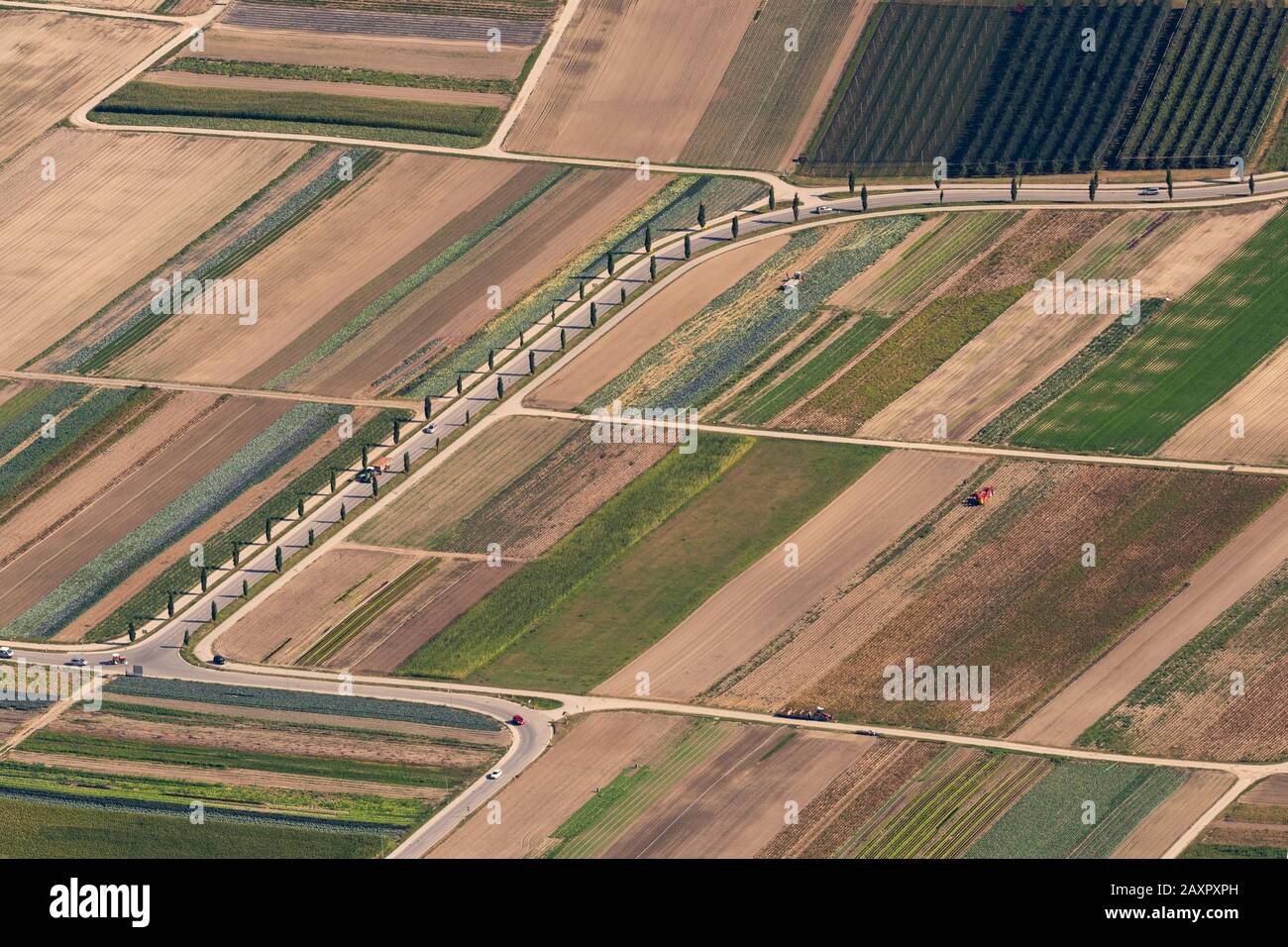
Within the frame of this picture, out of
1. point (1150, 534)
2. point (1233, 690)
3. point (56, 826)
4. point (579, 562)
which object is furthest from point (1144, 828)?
point (56, 826)

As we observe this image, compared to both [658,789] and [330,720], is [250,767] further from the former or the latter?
[658,789]

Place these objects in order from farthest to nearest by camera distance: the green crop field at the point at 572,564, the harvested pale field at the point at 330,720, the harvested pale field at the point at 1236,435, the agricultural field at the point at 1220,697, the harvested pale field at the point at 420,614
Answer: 1. the harvested pale field at the point at 1236,435
2. the green crop field at the point at 572,564
3. the harvested pale field at the point at 420,614
4. the harvested pale field at the point at 330,720
5. the agricultural field at the point at 1220,697

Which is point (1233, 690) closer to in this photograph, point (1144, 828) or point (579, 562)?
point (1144, 828)

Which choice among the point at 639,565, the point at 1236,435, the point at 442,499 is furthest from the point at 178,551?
the point at 1236,435

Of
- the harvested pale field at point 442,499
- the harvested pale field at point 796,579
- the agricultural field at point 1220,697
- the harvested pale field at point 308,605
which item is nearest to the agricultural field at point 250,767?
the harvested pale field at point 308,605

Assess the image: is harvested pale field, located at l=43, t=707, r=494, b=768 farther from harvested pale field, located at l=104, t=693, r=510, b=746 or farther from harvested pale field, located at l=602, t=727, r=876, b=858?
harvested pale field, located at l=602, t=727, r=876, b=858

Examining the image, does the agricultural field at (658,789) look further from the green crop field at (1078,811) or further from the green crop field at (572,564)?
the green crop field at (572,564)
